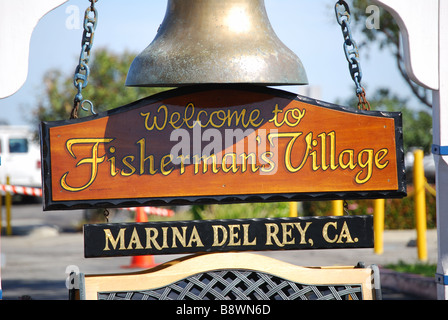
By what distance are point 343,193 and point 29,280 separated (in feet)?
22.8

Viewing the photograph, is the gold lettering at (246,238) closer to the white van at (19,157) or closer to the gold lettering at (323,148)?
the gold lettering at (323,148)

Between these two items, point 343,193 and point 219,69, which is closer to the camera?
point 219,69

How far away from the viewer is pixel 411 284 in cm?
852

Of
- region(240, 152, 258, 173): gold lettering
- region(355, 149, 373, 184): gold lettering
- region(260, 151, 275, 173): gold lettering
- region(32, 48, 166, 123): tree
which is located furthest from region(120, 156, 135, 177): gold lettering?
region(32, 48, 166, 123): tree

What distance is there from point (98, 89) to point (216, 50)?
40.6ft

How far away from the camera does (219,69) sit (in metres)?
3.59

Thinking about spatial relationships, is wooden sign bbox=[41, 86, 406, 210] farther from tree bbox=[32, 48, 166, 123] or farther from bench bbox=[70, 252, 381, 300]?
tree bbox=[32, 48, 166, 123]

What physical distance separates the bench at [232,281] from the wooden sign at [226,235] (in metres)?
0.09

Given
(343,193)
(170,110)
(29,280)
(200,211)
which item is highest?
(170,110)

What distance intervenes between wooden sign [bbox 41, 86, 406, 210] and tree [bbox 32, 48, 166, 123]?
11.8m

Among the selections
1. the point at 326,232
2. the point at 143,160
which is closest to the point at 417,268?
the point at 326,232

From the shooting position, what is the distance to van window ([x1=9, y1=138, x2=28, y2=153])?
79.7 ft
